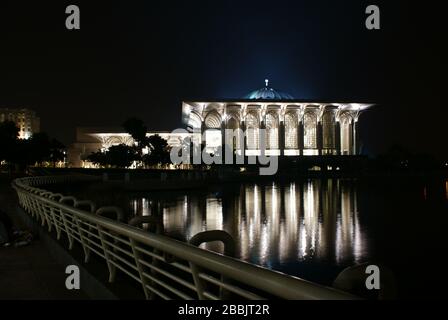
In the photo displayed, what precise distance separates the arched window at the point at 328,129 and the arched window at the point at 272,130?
1085 cm

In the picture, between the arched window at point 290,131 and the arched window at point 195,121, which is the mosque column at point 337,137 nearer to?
the arched window at point 290,131

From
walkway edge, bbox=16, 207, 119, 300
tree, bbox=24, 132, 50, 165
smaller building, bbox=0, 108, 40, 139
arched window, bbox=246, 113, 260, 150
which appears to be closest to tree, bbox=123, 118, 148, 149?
tree, bbox=24, 132, 50, 165

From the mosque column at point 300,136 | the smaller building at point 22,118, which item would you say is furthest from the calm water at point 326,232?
the smaller building at point 22,118

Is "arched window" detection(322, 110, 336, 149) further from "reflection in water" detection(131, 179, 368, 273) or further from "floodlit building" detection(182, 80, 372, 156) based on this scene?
"reflection in water" detection(131, 179, 368, 273)

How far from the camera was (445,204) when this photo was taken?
31.4 meters

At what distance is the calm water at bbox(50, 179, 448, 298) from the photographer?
525 inches

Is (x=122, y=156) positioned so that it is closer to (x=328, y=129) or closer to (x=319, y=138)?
(x=319, y=138)

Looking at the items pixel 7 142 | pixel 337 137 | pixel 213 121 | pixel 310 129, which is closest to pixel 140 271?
pixel 7 142

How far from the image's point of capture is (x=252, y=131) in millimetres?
104375

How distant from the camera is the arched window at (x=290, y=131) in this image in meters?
106

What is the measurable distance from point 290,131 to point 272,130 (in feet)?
14.2
